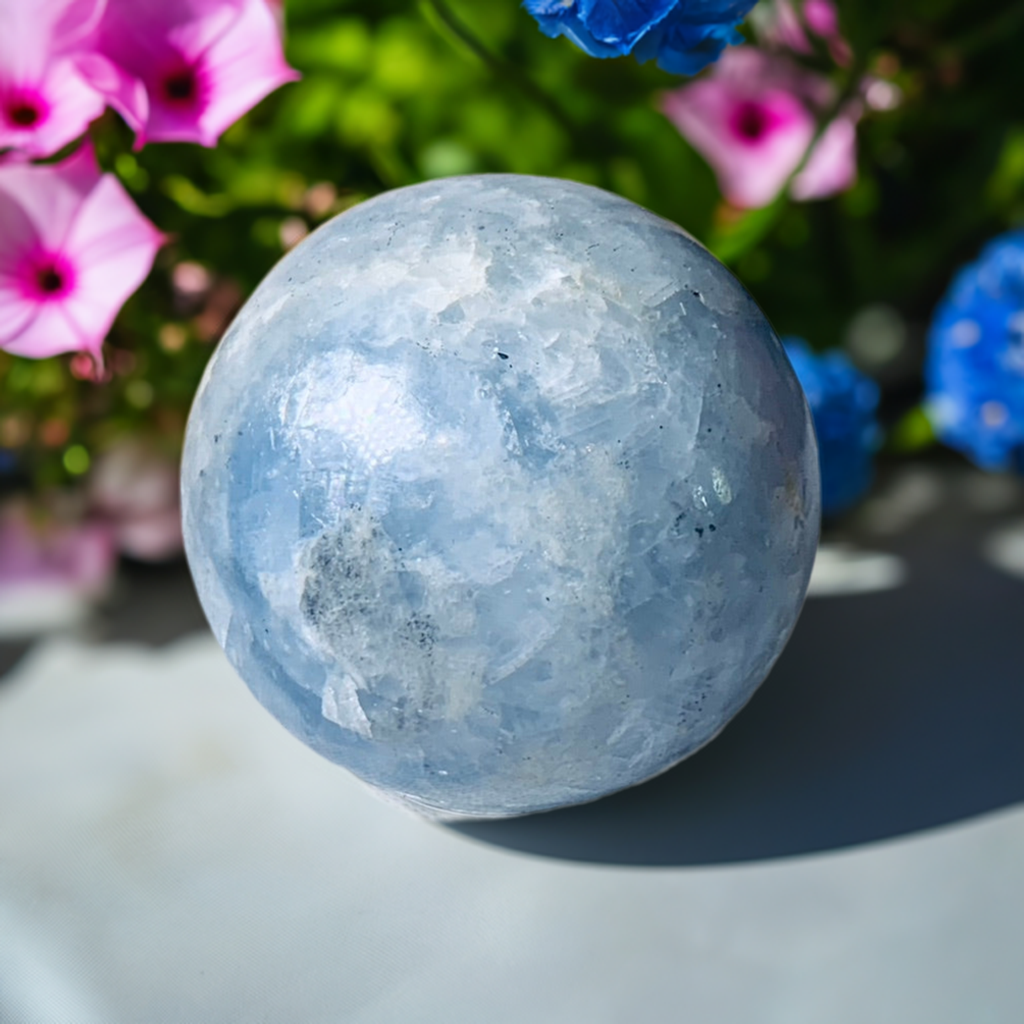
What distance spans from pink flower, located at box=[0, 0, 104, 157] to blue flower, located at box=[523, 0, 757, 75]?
0.67 feet

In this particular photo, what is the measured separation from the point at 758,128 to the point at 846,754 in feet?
1.34

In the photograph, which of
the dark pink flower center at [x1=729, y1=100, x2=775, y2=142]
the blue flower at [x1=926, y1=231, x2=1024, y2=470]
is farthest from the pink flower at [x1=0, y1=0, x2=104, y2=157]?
the blue flower at [x1=926, y1=231, x2=1024, y2=470]

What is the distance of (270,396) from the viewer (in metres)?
0.42

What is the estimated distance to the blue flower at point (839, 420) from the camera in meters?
0.71

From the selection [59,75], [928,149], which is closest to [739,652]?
[59,75]

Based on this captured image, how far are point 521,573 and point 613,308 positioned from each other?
0.35 ft

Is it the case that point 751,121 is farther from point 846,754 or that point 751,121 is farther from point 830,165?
point 846,754

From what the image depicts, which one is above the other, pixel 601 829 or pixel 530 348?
pixel 530 348

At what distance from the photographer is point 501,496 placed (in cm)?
39

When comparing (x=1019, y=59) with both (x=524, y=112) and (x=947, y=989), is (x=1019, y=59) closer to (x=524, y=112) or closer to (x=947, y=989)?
(x=524, y=112)

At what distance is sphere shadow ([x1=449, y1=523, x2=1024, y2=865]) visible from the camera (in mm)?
499

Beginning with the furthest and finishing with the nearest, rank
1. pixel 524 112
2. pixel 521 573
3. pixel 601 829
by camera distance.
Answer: pixel 524 112 < pixel 601 829 < pixel 521 573

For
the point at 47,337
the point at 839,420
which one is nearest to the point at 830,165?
the point at 839,420

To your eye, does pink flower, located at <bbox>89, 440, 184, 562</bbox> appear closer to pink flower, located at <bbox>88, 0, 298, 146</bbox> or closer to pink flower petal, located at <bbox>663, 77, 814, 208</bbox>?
pink flower, located at <bbox>88, 0, 298, 146</bbox>
